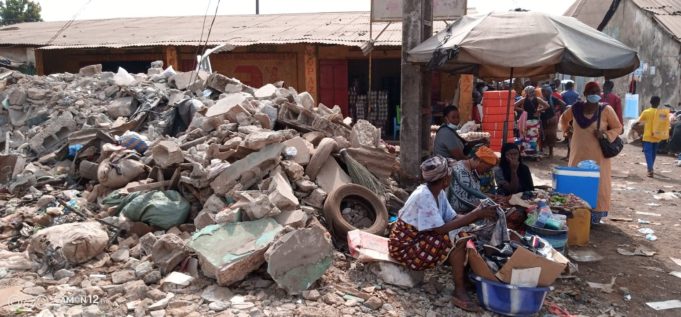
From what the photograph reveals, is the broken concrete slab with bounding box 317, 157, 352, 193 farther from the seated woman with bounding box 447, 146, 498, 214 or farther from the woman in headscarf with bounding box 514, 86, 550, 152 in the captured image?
the woman in headscarf with bounding box 514, 86, 550, 152

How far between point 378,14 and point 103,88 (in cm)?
471

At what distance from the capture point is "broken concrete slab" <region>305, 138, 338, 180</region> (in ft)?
18.1

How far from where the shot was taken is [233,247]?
13.6 feet

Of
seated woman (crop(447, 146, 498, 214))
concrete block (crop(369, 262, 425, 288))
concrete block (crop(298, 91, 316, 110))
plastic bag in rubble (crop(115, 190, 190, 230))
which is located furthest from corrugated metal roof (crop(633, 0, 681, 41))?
plastic bag in rubble (crop(115, 190, 190, 230))

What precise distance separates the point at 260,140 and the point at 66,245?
2.02 m

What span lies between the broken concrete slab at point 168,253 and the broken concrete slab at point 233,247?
12 cm

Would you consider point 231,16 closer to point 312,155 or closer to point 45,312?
point 312,155

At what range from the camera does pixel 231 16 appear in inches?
719

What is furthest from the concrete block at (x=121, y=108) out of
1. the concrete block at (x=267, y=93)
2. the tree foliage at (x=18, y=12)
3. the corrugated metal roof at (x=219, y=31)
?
the tree foliage at (x=18, y=12)

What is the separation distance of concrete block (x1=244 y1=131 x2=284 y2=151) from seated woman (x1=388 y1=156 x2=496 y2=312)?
1930 millimetres

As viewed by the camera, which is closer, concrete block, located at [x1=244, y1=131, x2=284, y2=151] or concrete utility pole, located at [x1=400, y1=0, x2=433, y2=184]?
concrete block, located at [x1=244, y1=131, x2=284, y2=151]

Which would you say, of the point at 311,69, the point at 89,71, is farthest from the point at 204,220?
the point at 311,69

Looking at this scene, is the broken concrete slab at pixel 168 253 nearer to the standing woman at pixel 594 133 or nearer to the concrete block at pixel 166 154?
the concrete block at pixel 166 154

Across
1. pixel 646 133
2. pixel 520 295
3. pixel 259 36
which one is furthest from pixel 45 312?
pixel 259 36
